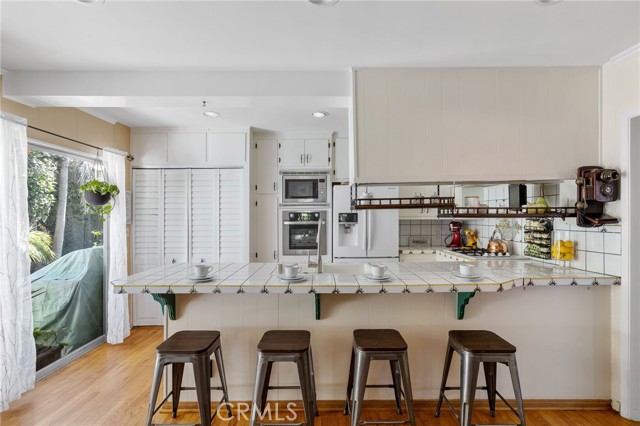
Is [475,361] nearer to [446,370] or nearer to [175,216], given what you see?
[446,370]

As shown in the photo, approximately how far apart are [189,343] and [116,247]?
2.16 m

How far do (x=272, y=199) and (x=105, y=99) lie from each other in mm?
2021

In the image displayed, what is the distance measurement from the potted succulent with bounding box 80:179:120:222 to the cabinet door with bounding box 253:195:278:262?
1.51 metres

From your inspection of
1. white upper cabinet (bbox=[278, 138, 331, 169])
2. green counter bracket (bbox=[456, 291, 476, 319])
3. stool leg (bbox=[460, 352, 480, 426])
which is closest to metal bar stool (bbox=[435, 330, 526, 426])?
stool leg (bbox=[460, 352, 480, 426])

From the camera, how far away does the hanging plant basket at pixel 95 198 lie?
3121 mm

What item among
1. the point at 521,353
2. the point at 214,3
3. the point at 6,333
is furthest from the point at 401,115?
the point at 6,333

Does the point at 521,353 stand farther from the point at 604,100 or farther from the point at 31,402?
the point at 31,402

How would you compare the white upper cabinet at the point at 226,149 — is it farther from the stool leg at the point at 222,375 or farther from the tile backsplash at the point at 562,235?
the tile backsplash at the point at 562,235

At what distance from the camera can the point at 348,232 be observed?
13.4 ft

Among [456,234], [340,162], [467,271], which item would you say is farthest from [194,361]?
[456,234]

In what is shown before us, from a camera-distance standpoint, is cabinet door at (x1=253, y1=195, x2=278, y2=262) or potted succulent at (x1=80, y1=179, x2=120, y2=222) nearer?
potted succulent at (x1=80, y1=179, x2=120, y2=222)

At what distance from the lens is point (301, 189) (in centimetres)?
405

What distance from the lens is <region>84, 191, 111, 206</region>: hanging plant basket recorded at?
10.2 feet

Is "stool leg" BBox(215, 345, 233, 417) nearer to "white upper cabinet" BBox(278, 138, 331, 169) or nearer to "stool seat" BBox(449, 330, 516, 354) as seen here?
"stool seat" BBox(449, 330, 516, 354)
